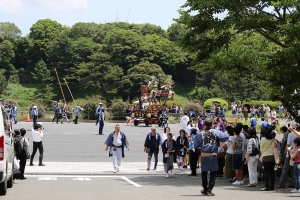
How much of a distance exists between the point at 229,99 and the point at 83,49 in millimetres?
29851

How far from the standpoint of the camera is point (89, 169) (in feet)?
62.1

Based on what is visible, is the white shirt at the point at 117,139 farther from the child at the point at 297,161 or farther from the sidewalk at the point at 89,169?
the child at the point at 297,161

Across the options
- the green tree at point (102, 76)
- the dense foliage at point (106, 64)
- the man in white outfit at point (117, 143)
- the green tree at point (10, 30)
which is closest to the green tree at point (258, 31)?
the man in white outfit at point (117, 143)

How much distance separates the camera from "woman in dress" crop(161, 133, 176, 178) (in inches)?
687

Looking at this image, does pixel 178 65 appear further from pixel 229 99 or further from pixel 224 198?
pixel 224 198

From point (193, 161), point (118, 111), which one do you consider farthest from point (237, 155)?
point (118, 111)

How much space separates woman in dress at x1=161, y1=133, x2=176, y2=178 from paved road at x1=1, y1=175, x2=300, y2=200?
413 millimetres

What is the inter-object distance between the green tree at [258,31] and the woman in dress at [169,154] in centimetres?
304

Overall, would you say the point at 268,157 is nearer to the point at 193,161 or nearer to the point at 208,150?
the point at 208,150

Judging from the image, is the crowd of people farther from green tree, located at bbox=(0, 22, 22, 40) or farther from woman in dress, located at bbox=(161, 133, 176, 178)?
green tree, located at bbox=(0, 22, 22, 40)

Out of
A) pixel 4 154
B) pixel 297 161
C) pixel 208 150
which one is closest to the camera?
pixel 4 154

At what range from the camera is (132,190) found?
13930 millimetres

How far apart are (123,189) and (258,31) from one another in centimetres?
696

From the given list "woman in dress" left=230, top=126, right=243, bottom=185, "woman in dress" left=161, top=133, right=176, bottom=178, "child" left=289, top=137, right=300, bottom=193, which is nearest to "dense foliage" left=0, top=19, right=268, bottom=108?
"woman in dress" left=161, top=133, right=176, bottom=178
